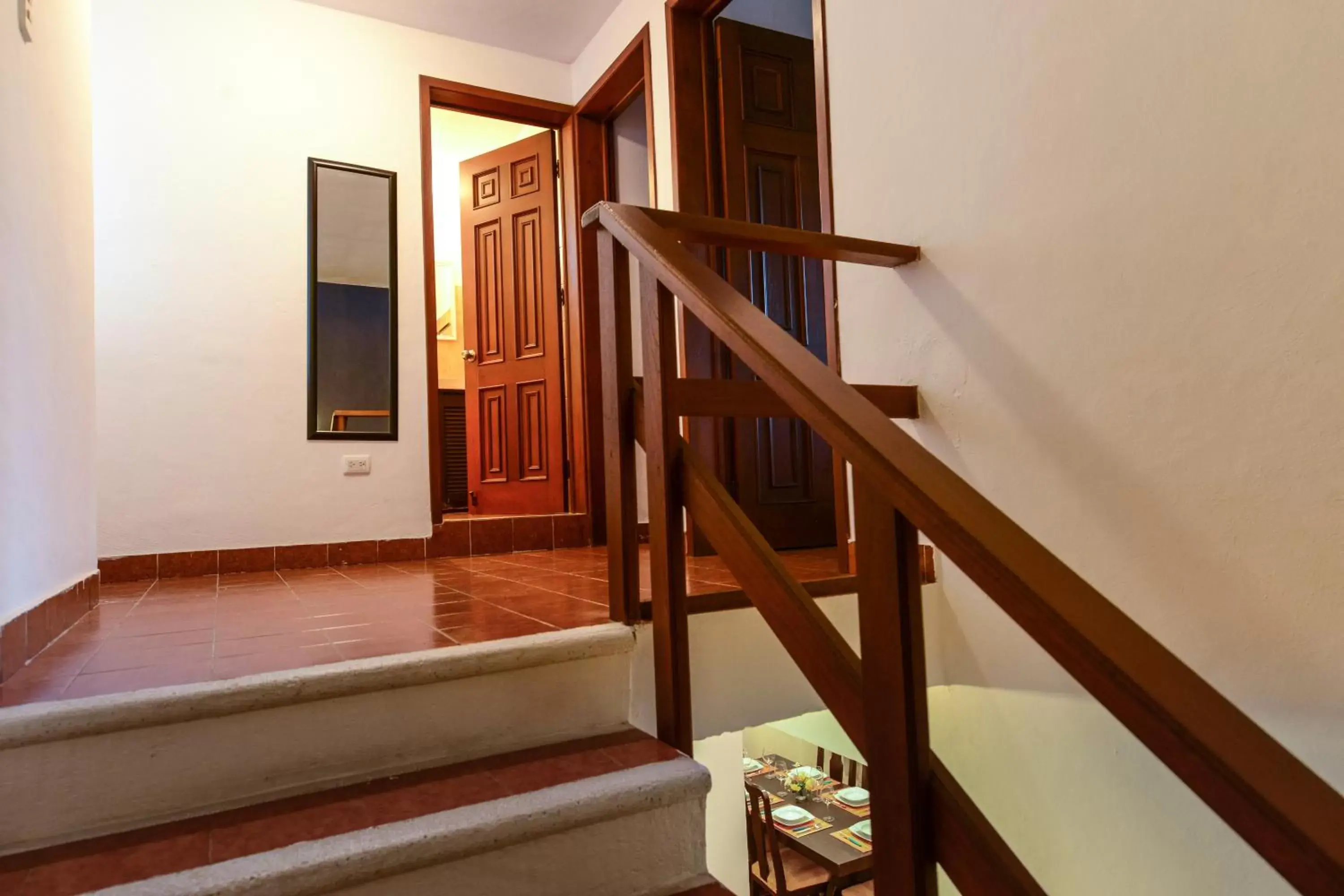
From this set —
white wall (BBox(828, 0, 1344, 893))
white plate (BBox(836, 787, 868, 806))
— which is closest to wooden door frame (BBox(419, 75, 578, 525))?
white wall (BBox(828, 0, 1344, 893))

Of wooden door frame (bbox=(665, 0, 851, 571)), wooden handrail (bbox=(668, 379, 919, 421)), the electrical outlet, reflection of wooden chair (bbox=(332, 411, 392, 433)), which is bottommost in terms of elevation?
wooden handrail (bbox=(668, 379, 919, 421))

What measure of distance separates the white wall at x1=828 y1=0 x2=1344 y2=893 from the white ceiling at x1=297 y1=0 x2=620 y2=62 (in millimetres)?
2163

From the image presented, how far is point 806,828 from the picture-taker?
6.77 meters

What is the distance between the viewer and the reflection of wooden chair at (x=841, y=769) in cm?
855

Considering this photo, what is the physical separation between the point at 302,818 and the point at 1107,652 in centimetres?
112

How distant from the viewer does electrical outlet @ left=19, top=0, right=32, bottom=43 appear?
69.2 inches

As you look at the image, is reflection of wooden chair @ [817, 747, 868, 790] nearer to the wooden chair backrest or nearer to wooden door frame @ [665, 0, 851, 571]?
the wooden chair backrest

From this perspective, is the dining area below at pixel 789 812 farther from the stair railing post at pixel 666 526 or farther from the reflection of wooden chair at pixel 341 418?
the reflection of wooden chair at pixel 341 418

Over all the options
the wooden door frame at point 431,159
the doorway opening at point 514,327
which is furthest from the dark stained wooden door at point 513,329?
the wooden door frame at point 431,159

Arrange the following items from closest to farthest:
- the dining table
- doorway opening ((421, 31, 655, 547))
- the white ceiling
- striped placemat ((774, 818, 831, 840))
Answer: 1. the white ceiling
2. doorway opening ((421, 31, 655, 547))
3. the dining table
4. striped placemat ((774, 818, 831, 840))

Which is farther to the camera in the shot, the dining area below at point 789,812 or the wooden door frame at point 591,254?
the wooden door frame at point 591,254

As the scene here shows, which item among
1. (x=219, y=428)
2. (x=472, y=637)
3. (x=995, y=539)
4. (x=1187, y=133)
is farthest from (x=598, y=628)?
(x=219, y=428)

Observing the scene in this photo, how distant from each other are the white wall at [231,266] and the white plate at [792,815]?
475 cm

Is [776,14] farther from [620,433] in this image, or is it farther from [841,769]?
[841,769]
